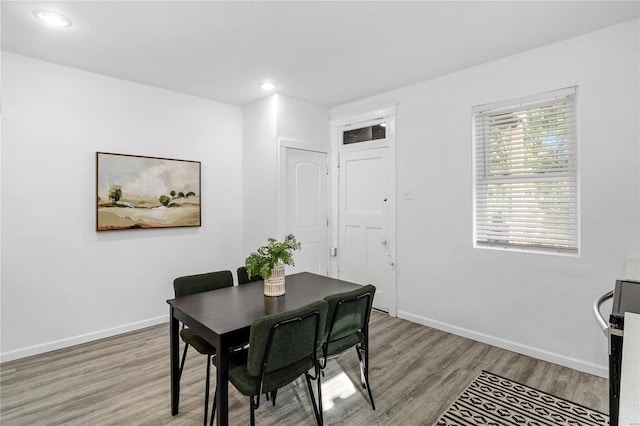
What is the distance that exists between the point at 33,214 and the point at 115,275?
943 mm

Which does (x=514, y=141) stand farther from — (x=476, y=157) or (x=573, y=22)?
(x=573, y=22)

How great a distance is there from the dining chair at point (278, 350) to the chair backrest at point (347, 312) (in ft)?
0.44

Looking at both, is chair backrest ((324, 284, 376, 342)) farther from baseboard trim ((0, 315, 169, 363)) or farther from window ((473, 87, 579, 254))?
baseboard trim ((0, 315, 169, 363))

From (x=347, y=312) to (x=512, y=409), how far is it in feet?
4.32

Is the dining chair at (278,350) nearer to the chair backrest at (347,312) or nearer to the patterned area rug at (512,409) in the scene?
the chair backrest at (347,312)

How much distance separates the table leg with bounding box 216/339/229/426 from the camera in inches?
64.5

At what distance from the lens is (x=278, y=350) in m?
1.71

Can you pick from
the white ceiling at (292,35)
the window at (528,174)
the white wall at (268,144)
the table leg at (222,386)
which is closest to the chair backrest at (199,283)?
the table leg at (222,386)

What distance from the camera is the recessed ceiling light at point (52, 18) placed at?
7.63 ft

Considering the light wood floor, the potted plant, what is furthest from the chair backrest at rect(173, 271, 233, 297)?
the light wood floor

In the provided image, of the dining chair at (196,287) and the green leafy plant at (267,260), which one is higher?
the green leafy plant at (267,260)

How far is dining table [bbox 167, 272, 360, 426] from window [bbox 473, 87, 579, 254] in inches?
67.3

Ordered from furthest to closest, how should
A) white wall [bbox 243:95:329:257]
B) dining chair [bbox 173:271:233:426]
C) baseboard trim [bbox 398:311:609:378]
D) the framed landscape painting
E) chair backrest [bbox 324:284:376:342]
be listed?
white wall [bbox 243:95:329:257] → the framed landscape painting → baseboard trim [bbox 398:311:609:378] → dining chair [bbox 173:271:233:426] → chair backrest [bbox 324:284:376:342]

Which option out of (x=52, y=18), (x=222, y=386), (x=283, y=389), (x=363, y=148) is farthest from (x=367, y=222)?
(x=52, y=18)
